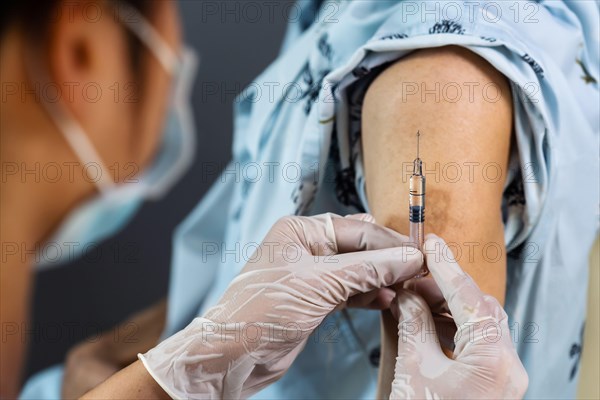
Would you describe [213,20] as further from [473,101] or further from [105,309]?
[473,101]

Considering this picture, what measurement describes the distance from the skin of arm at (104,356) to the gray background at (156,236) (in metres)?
0.50

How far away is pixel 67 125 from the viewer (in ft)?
5.79

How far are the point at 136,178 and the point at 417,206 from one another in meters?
1.26

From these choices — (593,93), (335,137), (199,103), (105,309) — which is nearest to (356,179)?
(335,137)

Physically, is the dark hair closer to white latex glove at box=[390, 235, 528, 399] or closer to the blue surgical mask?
the blue surgical mask

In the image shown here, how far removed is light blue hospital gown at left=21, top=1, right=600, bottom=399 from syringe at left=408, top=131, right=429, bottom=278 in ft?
0.54

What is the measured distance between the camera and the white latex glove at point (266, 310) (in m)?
0.73

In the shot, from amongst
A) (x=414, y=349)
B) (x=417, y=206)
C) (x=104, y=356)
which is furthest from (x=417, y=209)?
(x=104, y=356)

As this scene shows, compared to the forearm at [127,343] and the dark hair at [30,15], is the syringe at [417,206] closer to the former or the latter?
the forearm at [127,343]

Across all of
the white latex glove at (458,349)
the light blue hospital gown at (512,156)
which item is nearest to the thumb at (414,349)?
the white latex glove at (458,349)

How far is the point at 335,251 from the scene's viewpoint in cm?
80

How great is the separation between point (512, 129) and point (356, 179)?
0.70ft

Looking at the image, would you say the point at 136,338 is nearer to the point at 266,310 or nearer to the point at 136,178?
the point at 136,178

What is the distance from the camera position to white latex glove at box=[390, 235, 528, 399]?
0.66 metres
